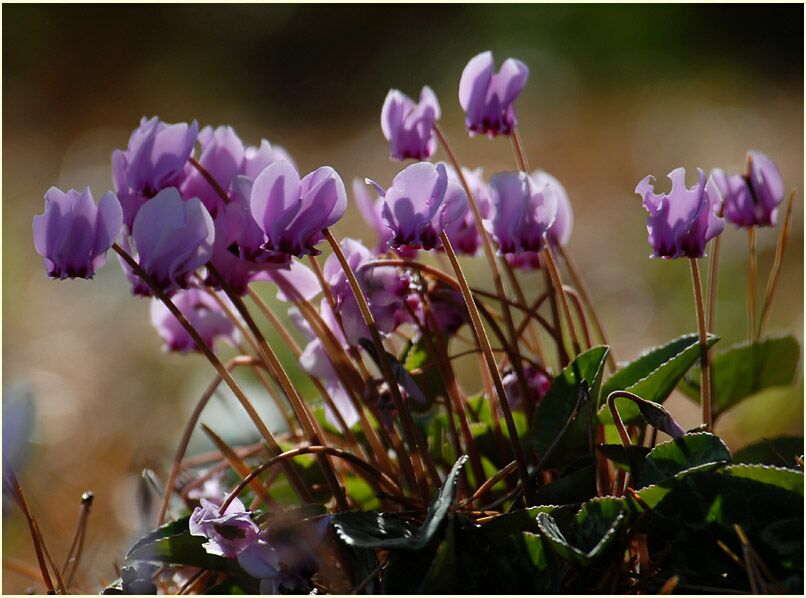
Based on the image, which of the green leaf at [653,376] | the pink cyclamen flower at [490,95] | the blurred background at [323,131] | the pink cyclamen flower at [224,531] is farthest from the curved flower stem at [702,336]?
the blurred background at [323,131]

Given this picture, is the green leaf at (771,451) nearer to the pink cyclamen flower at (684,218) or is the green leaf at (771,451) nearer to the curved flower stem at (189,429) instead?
the pink cyclamen flower at (684,218)

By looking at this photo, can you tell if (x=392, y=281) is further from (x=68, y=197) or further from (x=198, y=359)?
(x=198, y=359)

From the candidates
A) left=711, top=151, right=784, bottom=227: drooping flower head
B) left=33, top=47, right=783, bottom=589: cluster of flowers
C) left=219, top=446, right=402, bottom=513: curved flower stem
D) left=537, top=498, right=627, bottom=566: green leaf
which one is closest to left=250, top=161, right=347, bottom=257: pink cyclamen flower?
left=33, top=47, right=783, bottom=589: cluster of flowers

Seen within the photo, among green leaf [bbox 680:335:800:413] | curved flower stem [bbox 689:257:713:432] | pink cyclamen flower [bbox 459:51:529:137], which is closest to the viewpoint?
curved flower stem [bbox 689:257:713:432]

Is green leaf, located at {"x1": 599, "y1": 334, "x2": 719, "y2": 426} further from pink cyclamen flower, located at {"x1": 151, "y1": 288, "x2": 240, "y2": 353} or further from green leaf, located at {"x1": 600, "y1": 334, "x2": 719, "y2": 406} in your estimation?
pink cyclamen flower, located at {"x1": 151, "y1": 288, "x2": 240, "y2": 353}

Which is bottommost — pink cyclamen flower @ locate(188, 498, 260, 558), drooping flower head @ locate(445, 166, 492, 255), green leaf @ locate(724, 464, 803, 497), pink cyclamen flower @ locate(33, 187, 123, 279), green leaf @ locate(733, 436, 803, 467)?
green leaf @ locate(733, 436, 803, 467)

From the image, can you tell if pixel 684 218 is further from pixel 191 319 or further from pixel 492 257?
pixel 191 319
